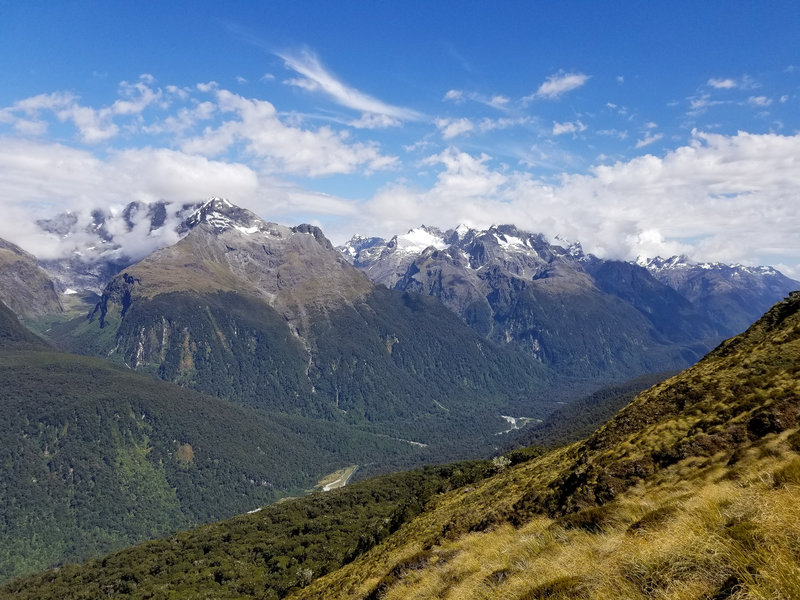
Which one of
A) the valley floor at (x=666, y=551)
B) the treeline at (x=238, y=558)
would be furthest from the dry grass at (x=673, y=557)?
the treeline at (x=238, y=558)

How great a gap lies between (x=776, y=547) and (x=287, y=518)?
205m

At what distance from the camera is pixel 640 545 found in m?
17.4

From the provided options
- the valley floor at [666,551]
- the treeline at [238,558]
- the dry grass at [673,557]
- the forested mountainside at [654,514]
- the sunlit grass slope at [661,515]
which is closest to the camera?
the dry grass at [673,557]

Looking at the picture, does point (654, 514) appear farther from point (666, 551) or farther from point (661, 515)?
point (666, 551)

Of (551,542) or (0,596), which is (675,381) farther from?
(0,596)

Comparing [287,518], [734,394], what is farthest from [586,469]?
[287,518]

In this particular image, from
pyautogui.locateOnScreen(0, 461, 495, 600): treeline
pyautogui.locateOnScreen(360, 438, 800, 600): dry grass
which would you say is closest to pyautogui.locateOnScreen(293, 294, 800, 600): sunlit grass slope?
pyautogui.locateOnScreen(360, 438, 800, 600): dry grass

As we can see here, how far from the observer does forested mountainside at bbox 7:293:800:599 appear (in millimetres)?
13062

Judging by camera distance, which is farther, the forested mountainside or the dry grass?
the forested mountainside

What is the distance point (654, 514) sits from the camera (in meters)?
22.2

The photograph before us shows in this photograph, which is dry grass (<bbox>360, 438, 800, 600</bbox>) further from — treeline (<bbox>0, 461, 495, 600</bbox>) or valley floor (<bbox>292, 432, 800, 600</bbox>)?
treeline (<bbox>0, 461, 495, 600</bbox>)

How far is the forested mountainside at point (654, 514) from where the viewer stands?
13062 millimetres

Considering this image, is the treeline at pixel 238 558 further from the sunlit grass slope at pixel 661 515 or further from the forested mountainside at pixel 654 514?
the sunlit grass slope at pixel 661 515

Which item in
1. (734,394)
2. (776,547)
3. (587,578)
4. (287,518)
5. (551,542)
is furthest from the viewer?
(287,518)
